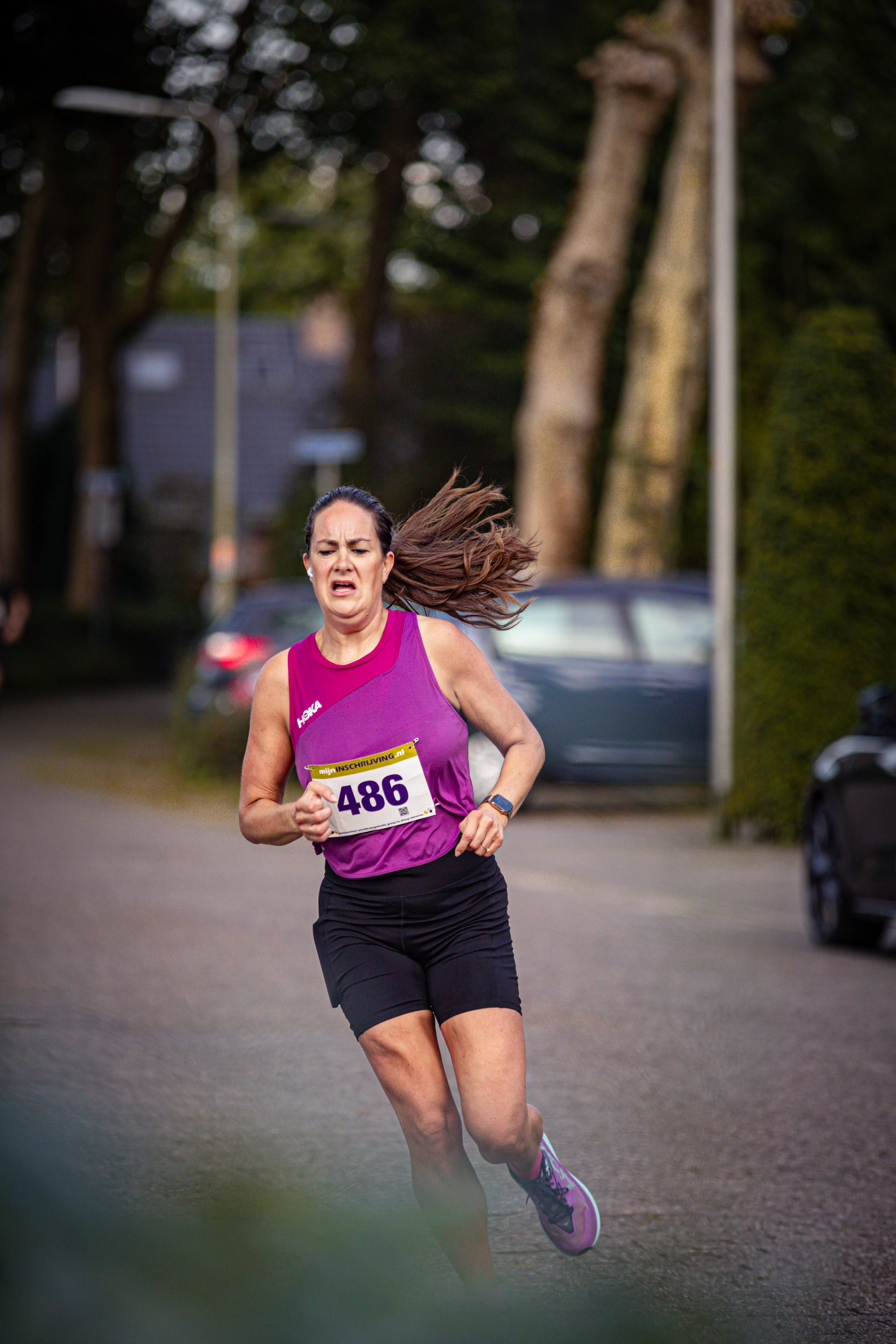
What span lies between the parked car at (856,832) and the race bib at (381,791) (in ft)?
17.0

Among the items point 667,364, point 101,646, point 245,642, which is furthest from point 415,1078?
point 101,646

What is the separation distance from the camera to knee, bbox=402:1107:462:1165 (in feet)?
12.2

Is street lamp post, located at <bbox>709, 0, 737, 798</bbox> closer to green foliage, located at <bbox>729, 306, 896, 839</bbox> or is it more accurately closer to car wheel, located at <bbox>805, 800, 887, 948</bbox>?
green foliage, located at <bbox>729, 306, 896, 839</bbox>

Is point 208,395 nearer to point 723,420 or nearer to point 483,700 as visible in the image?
point 723,420

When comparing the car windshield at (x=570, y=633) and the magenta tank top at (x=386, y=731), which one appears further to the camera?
the car windshield at (x=570, y=633)

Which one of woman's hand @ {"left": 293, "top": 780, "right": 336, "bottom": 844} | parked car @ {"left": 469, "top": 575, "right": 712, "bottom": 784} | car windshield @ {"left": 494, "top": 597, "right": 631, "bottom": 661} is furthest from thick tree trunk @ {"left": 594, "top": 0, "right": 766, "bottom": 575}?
woman's hand @ {"left": 293, "top": 780, "right": 336, "bottom": 844}

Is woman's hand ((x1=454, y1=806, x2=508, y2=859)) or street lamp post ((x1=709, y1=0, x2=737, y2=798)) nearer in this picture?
woman's hand ((x1=454, y1=806, x2=508, y2=859))

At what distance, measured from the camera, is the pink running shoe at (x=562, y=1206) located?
3.97m

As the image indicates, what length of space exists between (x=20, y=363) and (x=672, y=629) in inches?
902

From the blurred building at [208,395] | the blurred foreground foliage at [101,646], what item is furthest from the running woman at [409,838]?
the blurred building at [208,395]

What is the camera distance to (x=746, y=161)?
29312mm

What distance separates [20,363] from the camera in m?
36.2

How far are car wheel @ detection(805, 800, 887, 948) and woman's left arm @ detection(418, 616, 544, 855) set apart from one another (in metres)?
5.29

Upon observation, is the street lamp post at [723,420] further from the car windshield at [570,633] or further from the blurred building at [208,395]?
the blurred building at [208,395]
